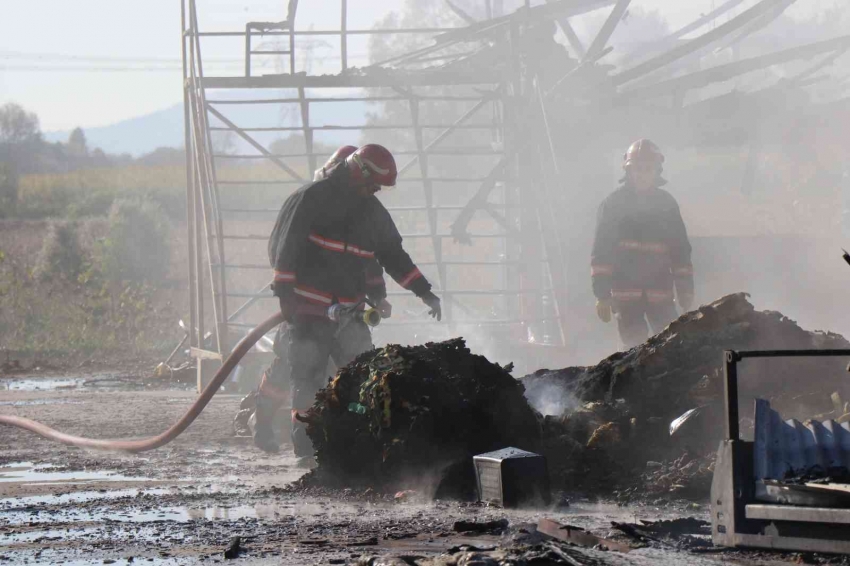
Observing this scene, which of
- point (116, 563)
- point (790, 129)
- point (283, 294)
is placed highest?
point (790, 129)

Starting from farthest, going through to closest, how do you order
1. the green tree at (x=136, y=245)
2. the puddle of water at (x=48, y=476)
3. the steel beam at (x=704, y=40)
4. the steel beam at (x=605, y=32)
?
the green tree at (x=136, y=245) → the steel beam at (x=704, y=40) → the steel beam at (x=605, y=32) → the puddle of water at (x=48, y=476)

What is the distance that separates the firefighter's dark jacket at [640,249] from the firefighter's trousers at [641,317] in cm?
5

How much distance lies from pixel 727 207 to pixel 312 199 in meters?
30.7

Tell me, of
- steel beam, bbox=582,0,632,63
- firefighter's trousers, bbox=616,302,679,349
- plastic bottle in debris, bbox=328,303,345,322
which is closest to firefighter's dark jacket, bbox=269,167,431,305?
plastic bottle in debris, bbox=328,303,345,322

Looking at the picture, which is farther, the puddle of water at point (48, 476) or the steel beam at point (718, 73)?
the steel beam at point (718, 73)

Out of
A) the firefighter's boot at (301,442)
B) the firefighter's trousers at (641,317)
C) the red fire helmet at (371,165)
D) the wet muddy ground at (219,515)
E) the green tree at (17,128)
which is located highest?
the green tree at (17,128)

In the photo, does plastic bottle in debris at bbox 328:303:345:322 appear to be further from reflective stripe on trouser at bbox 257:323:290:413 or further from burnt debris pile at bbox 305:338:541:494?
burnt debris pile at bbox 305:338:541:494

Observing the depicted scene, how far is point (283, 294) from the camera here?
744 centimetres

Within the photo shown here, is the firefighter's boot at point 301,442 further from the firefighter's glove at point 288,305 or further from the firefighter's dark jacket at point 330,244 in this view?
the firefighter's dark jacket at point 330,244

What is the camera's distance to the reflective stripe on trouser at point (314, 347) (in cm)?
760

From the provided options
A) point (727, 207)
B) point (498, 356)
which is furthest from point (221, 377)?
point (727, 207)

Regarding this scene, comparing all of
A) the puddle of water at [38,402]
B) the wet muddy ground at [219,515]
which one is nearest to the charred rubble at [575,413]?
the wet muddy ground at [219,515]

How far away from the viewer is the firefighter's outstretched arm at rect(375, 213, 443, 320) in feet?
25.8

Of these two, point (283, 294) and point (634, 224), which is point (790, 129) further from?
point (283, 294)
